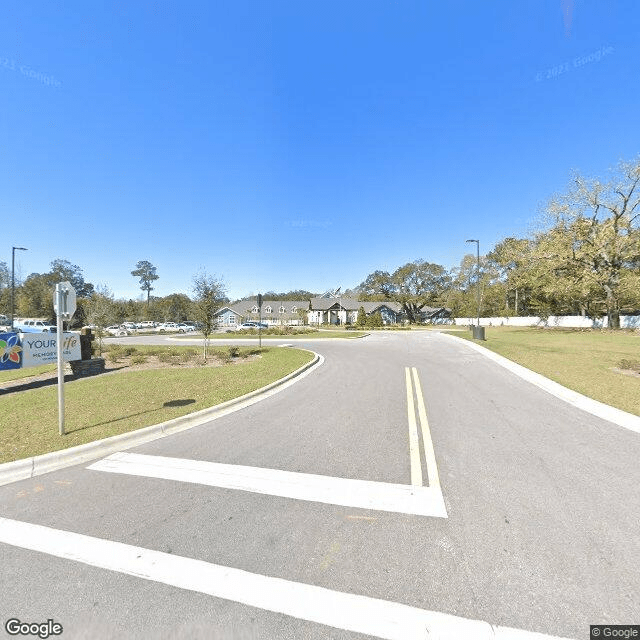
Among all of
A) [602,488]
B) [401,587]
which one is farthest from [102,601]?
[602,488]

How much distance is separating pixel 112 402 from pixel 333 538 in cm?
684

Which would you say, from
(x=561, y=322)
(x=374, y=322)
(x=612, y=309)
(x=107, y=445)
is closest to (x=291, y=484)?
(x=107, y=445)

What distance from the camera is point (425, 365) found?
1227 centimetres

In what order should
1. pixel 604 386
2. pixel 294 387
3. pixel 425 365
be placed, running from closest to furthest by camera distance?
pixel 604 386 → pixel 294 387 → pixel 425 365

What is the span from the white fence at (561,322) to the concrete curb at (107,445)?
47.7 meters

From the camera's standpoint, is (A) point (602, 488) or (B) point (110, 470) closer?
(A) point (602, 488)

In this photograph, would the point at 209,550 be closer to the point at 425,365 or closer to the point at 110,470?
the point at 110,470

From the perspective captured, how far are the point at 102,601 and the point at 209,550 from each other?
772mm

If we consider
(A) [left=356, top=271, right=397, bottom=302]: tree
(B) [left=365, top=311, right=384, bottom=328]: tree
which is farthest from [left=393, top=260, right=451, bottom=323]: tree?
(B) [left=365, top=311, right=384, bottom=328]: tree

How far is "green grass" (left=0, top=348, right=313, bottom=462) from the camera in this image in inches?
205

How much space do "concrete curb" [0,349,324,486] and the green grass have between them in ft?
0.80

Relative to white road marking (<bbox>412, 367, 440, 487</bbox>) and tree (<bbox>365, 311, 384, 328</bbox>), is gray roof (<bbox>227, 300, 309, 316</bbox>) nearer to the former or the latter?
tree (<bbox>365, 311, 384, 328</bbox>)

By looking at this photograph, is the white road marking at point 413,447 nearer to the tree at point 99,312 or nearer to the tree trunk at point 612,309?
the tree at point 99,312

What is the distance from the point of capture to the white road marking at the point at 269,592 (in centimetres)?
202
